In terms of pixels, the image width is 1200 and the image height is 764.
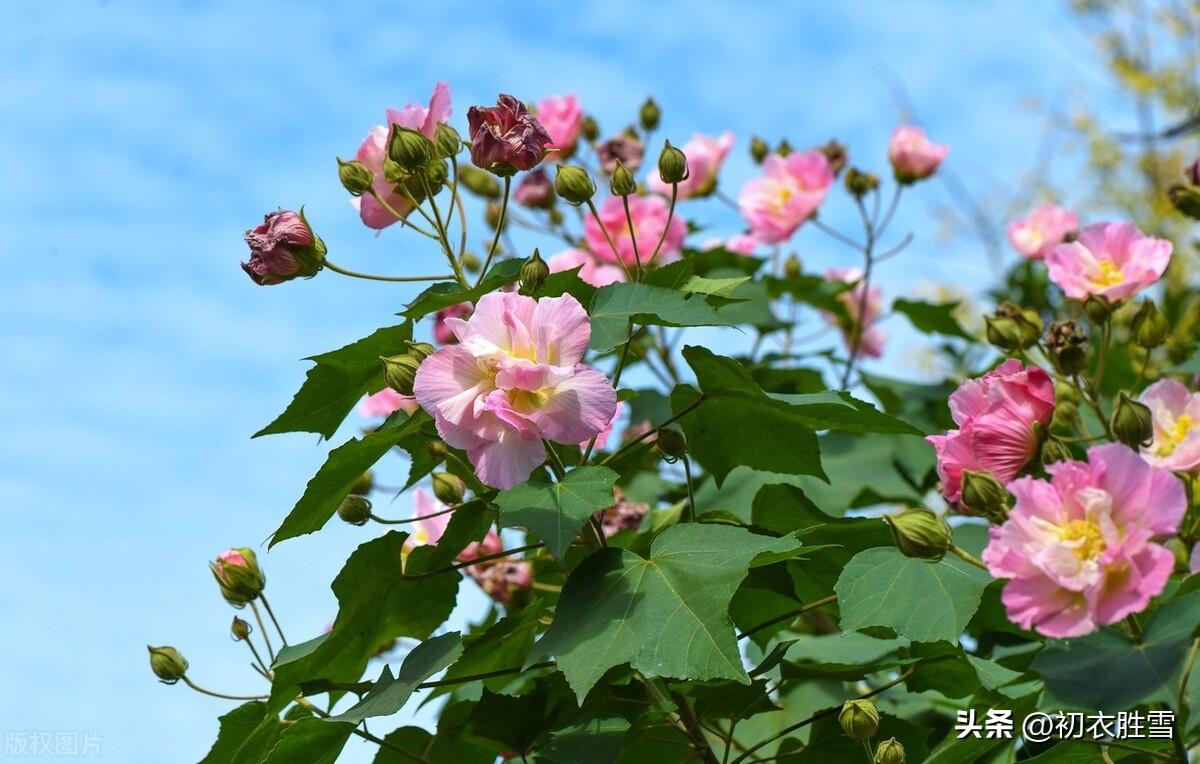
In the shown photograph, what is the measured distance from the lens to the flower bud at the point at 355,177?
155 centimetres

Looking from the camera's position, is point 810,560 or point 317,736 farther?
point 810,560

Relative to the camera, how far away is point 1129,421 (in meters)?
1.34

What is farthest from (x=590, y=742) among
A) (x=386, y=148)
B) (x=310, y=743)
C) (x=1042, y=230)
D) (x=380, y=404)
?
(x=1042, y=230)

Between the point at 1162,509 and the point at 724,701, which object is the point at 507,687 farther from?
the point at 1162,509

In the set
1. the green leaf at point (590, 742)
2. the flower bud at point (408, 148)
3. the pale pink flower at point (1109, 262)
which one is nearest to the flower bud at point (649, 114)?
the pale pink flower at point (1109, 262)

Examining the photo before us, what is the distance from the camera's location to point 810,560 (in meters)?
1.62

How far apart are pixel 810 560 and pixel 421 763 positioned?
544 millimetres

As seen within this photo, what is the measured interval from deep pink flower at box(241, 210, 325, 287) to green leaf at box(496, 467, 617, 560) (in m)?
0.39

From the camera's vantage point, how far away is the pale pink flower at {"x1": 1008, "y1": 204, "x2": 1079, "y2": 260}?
9.90 ft

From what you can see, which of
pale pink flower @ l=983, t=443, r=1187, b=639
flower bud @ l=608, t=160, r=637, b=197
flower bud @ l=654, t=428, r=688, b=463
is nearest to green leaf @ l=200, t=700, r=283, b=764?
flower bud @ l=654, t=428, r=688, b=463

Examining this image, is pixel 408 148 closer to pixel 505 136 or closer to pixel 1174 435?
pixel 505 136

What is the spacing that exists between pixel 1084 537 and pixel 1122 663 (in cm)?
13

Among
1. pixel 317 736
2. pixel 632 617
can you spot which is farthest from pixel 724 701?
pixel 317 736

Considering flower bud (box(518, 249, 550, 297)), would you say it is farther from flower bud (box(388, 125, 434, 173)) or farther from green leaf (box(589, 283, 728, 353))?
flower bud (box(388, 125, 434, 173))
